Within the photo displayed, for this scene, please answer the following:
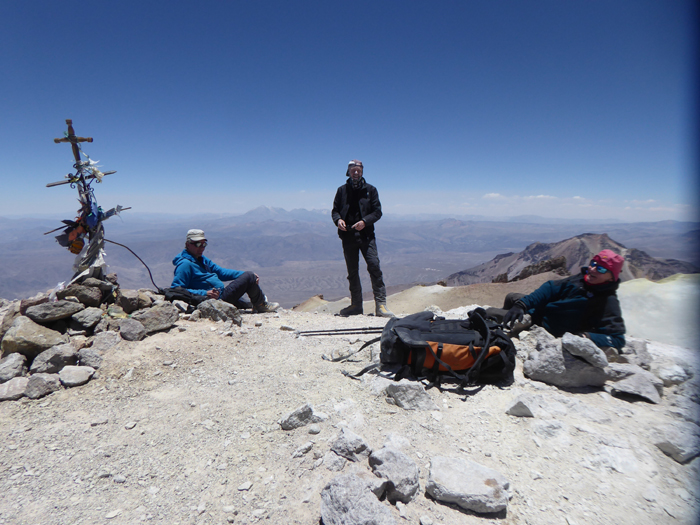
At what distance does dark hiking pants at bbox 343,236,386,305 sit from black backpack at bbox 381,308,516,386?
366cm

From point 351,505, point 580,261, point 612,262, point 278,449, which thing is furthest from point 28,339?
point 580,261

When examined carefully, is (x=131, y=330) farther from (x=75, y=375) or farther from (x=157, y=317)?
(x=75, y=375)

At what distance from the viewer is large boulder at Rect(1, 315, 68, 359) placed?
3.99 m

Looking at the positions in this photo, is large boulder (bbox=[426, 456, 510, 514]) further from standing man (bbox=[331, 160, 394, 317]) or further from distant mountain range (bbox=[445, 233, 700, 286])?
standing man (bbox=[331, 160, 394, 317])

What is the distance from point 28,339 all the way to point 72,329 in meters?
0.72

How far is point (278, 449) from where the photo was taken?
2727 millimetres

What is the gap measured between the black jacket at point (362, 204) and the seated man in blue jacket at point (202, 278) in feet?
8.26

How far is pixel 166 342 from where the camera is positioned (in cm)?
475

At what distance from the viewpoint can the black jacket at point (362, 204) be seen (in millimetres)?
7527

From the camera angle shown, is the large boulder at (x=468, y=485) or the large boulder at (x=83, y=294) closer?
the large boulder at (x=468, y=485)

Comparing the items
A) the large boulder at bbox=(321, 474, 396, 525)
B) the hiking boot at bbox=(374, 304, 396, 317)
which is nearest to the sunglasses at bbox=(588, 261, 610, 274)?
the large boulder at bbox=(321, 474, 396, 525)

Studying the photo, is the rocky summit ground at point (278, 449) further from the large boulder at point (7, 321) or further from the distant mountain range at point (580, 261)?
the distant mountain range at point (580, 261)

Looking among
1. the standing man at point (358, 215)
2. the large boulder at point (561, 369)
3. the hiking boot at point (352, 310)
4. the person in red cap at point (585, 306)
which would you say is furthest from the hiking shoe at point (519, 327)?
the hiking boot at point (352, 310)

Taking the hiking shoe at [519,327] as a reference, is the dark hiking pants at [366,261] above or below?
above
